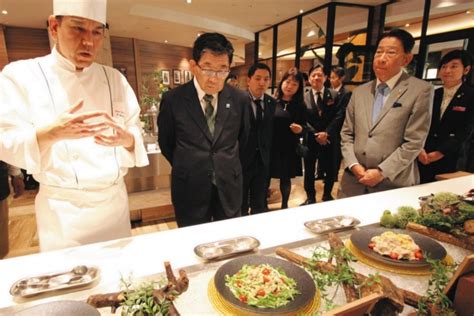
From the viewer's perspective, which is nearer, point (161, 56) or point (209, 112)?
point (209, 112)

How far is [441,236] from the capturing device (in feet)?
4.04

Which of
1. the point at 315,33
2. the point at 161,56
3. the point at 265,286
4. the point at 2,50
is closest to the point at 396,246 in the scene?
the point at 265,286

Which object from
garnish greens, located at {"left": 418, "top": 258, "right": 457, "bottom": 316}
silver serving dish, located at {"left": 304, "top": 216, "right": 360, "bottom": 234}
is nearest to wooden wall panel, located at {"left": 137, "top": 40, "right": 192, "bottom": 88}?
silver serving dish, located at {"left": 304, "top": 216, "right": 360, "bottom": 234}

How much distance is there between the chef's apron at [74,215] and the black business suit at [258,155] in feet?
5.04

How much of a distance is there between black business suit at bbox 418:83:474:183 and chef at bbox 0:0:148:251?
2.81m

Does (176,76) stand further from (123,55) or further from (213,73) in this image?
(213,73)

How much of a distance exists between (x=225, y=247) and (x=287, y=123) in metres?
2.36

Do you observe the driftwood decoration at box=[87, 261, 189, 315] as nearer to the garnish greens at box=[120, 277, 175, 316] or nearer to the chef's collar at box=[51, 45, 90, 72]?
the garnish greens at box=[120, 277, 175, 316]

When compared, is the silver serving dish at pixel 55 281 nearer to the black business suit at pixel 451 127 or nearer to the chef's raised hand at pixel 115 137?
the chef's raised hand at pixel 115 137

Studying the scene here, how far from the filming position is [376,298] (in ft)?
2.29

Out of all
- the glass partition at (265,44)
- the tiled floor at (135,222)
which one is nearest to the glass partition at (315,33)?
the glass partition at (265,44)

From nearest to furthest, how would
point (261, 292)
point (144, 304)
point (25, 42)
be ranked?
1. point (144, 304)
2. point (261, 292)
3. point (25, 42)

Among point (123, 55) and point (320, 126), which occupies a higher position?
point (123, 55)

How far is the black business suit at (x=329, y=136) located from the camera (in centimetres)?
384
